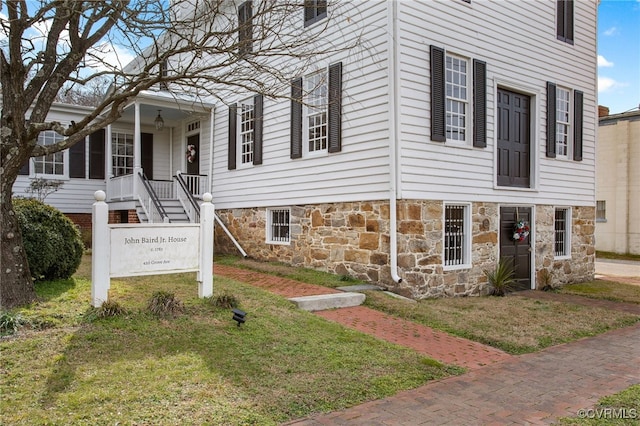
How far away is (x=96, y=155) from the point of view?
15.6 meters

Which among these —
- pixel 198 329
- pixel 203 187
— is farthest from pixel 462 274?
pixel 203 187

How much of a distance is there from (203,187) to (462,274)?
26.6 feet

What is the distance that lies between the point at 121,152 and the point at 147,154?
823 millimetres

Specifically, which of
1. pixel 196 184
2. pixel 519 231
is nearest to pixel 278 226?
pixel 196 184

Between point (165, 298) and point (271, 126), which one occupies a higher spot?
point (271, 126)

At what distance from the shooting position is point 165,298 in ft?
20.0

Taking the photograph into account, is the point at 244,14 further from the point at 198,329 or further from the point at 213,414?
the point at 213,414

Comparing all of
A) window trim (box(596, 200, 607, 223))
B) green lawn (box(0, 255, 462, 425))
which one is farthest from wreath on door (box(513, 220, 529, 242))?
window trim (box(596, 200, 607, 223))

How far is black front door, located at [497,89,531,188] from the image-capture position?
35.2 ft

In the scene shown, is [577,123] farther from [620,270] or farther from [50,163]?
[50,163]

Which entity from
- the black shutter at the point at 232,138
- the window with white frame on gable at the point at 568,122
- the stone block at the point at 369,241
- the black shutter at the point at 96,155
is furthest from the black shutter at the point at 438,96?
Result: the black shutter at the point at 96,155

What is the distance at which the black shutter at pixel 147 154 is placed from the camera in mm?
16000

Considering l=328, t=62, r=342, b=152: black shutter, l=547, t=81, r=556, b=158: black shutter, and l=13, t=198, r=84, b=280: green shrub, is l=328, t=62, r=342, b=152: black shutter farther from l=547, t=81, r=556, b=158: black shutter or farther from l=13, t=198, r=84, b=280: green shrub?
l=547, t=81, r=556, b=158: black shutter

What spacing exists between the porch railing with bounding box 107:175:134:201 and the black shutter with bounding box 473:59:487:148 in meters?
9.03
